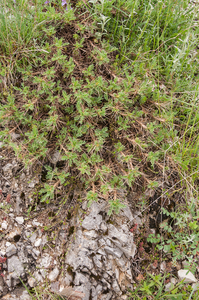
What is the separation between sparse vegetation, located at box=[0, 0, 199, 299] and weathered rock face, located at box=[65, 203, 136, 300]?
0.25m

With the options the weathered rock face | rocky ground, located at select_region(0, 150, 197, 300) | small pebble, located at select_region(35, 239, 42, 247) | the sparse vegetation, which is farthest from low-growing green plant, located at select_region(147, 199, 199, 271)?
small pebble, located at select_region(35, 239, 42, 247)

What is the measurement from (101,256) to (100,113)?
1802 millimetres

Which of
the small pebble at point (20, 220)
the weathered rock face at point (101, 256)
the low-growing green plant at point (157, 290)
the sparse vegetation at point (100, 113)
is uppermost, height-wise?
the sparse vegetation at point (100, 113)

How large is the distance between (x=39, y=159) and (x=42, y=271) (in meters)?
1.39

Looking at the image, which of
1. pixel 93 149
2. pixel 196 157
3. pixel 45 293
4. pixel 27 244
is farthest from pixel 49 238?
pixel 196 157

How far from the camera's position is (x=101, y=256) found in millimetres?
2732

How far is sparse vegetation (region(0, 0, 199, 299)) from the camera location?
2805 millimetres

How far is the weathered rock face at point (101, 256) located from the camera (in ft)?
8.61

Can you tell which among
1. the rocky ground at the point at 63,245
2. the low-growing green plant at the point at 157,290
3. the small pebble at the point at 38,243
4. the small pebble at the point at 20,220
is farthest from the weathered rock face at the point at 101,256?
the small pebble at the point at 20,220

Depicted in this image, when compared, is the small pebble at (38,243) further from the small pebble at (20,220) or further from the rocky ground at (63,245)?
the small pebble at (20,220)

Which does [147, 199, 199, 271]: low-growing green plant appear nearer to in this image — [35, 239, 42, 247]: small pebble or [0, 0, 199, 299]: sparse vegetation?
[0, 0, 199, 299]: sparse vegetation

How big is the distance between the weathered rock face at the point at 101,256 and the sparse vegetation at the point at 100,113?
251 mm

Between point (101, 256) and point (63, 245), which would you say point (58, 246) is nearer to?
point (63, 245)

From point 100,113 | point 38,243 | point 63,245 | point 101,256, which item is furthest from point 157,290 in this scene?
point 100,113
